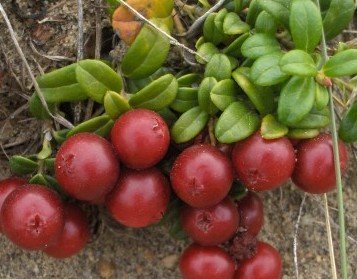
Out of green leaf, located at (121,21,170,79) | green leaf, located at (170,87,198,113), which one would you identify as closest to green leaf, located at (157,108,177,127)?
green leaf, located at (170,87,198,113)

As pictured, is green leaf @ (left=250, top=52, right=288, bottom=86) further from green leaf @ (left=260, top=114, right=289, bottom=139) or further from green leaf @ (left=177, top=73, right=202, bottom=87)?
green leaf @ (left=177, top=73, right=202, bottom=87)

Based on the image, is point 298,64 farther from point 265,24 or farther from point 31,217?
point 31,217

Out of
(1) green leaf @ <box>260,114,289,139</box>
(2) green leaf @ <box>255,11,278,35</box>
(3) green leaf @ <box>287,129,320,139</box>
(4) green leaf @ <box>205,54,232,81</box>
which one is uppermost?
(2) green leaf @ <box>255,11,278,35</box>

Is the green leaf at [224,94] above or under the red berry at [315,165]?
above

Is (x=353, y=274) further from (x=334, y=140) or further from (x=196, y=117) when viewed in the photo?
(x=196, y=117)

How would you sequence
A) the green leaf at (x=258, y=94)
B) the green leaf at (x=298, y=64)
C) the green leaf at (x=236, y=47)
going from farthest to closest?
the green leaf at (x=236, y=47) < the green leaf at (x=258, y=94) < the green leaf at (x=298, y=64)

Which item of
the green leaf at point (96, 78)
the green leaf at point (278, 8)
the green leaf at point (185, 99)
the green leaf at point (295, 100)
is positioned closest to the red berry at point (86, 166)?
the green leaf at point (96, 78)

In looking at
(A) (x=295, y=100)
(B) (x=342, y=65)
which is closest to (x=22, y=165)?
(A) (x=295, y=100)

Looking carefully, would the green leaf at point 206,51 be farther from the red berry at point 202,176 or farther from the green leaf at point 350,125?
the green leaf at point 350,125
